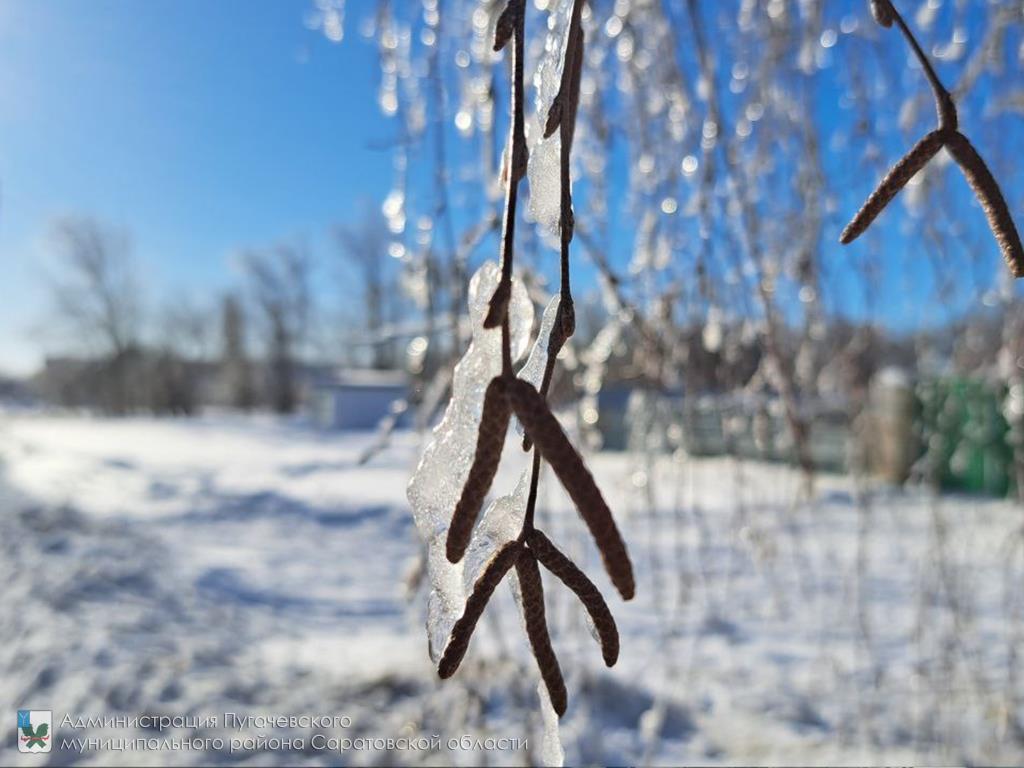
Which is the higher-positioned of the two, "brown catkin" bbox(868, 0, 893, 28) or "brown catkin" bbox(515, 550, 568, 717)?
"brown catkin" bbox(868, 0, 893, 28)

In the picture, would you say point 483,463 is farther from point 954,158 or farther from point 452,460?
point 954,158

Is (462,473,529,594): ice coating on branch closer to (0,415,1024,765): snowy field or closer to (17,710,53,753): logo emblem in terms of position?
(0,415,1024,765): snowy field

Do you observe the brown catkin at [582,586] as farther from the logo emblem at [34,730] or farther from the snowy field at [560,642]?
the logo emblem at [34,730]

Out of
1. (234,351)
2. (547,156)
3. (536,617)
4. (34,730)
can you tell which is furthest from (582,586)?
(234,351)

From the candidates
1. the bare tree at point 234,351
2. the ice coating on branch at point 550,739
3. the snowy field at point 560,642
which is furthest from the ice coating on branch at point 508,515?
the bare tree at point 234,351

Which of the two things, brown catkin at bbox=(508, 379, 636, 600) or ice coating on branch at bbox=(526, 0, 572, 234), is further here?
ice coating on branch at bbox=(526, 0, 572, 234)

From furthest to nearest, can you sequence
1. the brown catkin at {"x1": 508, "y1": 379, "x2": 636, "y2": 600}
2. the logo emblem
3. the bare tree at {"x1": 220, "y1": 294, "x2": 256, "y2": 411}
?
the bare tree at {"x1": 220, "y1": 294, "x2": 256, "y2": 411}
the logo emblem
the brown catkin at {"x1": 508, "y1": 379, "x2": 636, "y2": 600}

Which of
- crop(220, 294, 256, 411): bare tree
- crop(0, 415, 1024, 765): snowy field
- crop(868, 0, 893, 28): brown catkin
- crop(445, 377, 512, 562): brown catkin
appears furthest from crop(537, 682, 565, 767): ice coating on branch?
crop(220, 294, 256, 411): bare tree
